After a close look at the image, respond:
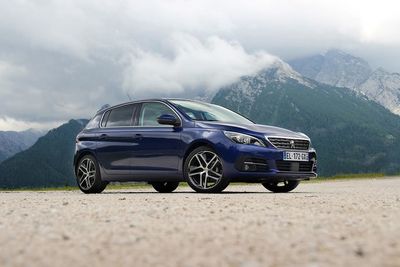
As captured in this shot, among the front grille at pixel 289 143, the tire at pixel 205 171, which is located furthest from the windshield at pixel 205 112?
the front grille at pixel 289 143

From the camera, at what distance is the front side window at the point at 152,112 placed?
1261 centimetres

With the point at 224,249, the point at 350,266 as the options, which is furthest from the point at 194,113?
the point at 350,266

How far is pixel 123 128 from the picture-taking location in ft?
43.0

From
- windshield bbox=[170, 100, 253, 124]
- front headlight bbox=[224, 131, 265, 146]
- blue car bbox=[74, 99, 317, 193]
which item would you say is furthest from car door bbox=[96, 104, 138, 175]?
front headlight bbox=[224, 131, 265, 146]

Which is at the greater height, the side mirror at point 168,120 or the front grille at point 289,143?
the side mirror at point 168,120

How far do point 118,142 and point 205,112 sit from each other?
203 cm

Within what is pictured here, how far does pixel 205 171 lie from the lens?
1137 cm

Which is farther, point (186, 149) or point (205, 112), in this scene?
point (205, 112)

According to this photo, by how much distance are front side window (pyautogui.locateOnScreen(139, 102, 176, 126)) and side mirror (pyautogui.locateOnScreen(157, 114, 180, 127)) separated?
46 centimetres

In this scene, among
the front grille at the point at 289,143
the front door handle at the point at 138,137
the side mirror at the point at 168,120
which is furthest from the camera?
the front door handle at the point at 138,137

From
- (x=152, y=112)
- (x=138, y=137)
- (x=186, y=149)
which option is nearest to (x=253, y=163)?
(x=186, y=149)

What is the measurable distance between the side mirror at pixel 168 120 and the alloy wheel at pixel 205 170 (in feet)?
2.90

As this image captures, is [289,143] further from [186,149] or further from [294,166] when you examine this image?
[186,149]

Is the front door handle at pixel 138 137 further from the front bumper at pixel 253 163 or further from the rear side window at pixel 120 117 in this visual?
the front bumper at pixel 253 163
